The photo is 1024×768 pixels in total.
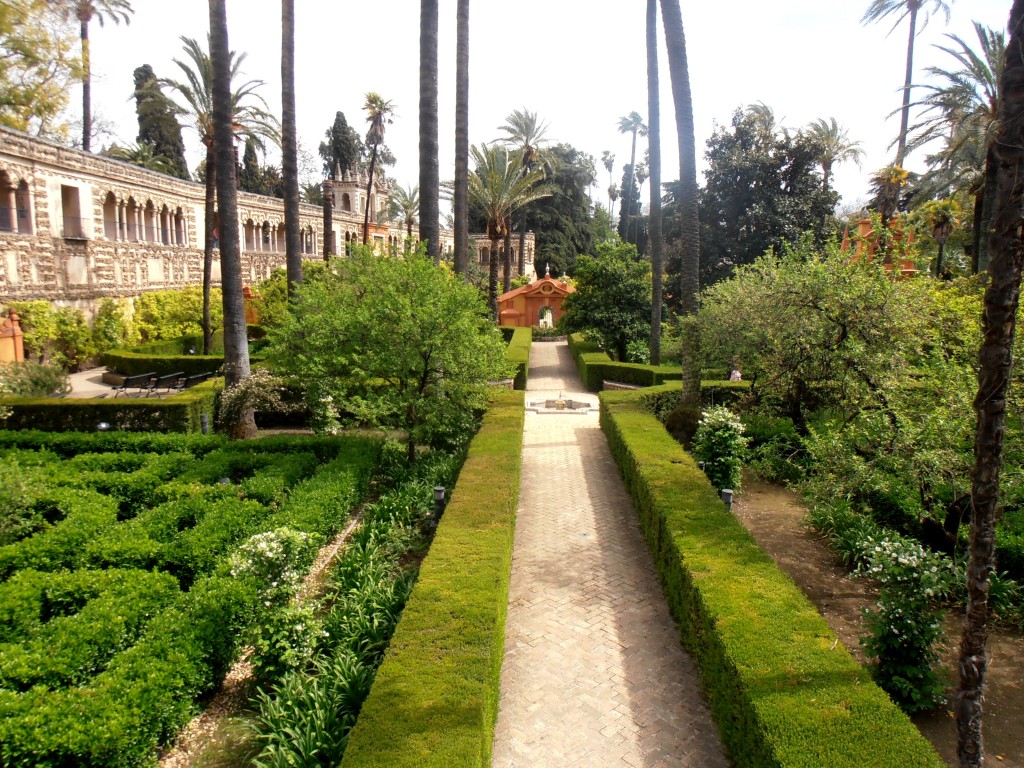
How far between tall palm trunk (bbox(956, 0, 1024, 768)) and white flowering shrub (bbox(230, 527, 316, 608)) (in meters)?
5.79

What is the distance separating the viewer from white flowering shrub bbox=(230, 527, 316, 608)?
6504 mm

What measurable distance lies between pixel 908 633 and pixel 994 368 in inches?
106

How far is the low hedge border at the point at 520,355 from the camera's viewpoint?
21.9 metres

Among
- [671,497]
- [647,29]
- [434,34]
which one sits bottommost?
[671,497]

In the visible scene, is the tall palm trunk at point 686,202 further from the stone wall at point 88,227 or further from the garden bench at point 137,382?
the garden bench at point 137,382

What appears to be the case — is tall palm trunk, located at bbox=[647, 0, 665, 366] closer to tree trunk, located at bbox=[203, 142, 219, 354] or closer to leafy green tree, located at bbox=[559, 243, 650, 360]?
leafy green tree, located at bbox=[559, 243, 650, 360]

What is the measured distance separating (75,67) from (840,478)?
15.7 metres

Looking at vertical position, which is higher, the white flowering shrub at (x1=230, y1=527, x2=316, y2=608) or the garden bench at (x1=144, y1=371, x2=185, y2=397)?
the garden bench at (x1=144, y1=371, x2=185, y2=397)

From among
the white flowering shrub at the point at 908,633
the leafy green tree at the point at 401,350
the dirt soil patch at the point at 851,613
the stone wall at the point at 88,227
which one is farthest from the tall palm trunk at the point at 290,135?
the white flowering shrub at the point at 908,633

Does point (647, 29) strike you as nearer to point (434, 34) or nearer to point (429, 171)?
point (434, 34)

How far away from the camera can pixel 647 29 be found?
720 inches

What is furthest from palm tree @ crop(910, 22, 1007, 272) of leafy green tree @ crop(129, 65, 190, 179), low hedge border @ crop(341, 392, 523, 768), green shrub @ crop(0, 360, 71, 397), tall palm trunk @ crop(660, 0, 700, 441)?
leafy green tree @ crop(129, 65, 190, 179)

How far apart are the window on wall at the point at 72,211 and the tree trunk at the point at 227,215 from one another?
16531mm

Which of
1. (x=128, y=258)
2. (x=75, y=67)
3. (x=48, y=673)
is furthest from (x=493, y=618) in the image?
(x=128, y=258)
